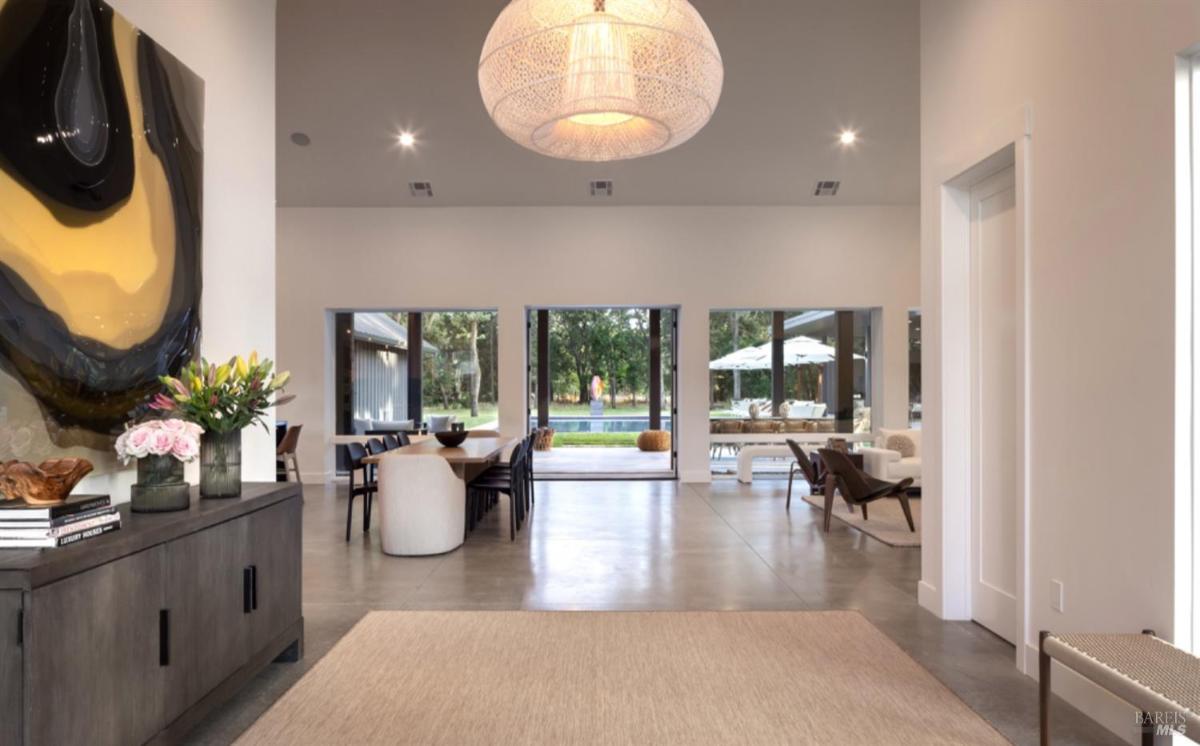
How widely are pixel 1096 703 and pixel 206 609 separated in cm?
344

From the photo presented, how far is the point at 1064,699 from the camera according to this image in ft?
9.53

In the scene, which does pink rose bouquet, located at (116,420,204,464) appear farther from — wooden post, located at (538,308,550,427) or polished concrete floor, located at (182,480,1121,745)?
wooden post, located at (538,308,550,427)

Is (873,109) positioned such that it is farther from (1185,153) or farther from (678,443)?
(1185,153)

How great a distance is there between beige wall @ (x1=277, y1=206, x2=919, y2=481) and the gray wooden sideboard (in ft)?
21.8

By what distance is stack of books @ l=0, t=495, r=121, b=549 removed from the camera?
1992mm

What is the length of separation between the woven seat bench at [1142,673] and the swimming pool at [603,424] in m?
9.14

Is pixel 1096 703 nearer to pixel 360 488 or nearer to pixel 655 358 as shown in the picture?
pixel 360 488

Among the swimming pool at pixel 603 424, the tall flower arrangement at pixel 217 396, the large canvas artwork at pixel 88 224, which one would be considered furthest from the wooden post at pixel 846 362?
the large canvas artwork at pixel 88 224

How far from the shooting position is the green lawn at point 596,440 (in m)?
12.0

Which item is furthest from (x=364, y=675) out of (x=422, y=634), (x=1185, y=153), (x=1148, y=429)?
(x=1185, y=153)

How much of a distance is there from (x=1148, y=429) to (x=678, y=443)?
7.49 metres

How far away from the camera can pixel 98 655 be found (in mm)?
2020

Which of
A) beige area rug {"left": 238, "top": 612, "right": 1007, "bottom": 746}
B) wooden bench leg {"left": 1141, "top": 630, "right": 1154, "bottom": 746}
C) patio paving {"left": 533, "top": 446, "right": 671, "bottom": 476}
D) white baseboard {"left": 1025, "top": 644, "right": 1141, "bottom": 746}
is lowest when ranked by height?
patio paving {"left": 533, "top": 446, "right": 671, "bottom": 476}

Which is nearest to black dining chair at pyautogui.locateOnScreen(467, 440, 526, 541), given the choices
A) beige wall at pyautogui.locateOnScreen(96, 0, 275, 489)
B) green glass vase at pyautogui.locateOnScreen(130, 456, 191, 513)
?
beige wall at pyautogui.locateOnScreen(96, 0, 275, 489)
